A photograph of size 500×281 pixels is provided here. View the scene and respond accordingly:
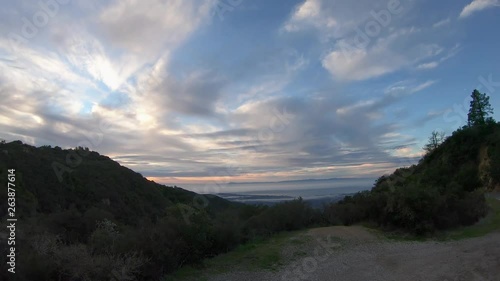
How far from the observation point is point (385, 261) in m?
13.2

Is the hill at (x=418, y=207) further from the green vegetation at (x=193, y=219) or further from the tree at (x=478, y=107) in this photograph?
the tree at (x=478, y=107)

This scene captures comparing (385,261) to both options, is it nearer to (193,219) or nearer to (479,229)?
(193,219)

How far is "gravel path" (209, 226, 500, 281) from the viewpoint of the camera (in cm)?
1099

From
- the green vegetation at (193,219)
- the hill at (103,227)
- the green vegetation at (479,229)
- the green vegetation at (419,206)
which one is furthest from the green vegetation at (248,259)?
the green vegetation at (479,229)

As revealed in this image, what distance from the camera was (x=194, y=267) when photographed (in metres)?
12.6

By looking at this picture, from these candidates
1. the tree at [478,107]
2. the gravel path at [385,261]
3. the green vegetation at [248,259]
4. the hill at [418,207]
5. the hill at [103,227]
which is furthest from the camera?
the tree at [478,107]

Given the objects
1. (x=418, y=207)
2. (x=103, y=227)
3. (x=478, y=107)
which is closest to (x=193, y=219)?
(x=103, y=227)

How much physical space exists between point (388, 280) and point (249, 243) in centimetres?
750

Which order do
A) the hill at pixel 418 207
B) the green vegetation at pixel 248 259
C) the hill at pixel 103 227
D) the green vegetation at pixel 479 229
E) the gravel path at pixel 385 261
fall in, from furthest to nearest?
the hill at pixel 418 207 < the green vegetation at pixel 479 229 < the green vegetation at pixel 248 259 < the gravel path at pixel 385 261 < the hill at pixel 103 227

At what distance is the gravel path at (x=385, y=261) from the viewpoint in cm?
1099

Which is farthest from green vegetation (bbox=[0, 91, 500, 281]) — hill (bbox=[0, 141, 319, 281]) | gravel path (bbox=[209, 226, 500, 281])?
gravel path (bbox=[209, 226, 500, 281])

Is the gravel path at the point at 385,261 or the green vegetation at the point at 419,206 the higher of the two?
the green vegetation at the point at 419,206

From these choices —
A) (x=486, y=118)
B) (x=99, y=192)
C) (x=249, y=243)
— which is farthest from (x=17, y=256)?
(x=486, y=118)

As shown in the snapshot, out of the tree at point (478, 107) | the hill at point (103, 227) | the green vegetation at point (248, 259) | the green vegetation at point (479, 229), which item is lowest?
the green vegetation at point (248, 259)
